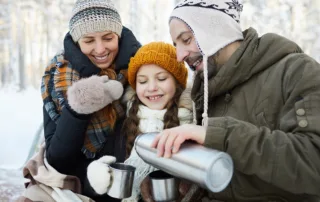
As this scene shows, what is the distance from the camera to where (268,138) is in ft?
4.02

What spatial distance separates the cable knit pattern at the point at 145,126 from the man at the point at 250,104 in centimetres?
21

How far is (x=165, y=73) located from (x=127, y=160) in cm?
54

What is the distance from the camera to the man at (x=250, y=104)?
1.22 metres

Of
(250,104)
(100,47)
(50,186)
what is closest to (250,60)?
(250,104)

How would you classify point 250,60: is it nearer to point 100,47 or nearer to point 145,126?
point 145,126

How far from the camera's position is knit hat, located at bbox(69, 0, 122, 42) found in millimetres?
2193

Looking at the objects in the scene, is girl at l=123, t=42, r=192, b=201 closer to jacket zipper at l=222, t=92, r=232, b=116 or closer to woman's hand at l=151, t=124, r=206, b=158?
jacket zipper at l=222, t=92, r=232, b=116

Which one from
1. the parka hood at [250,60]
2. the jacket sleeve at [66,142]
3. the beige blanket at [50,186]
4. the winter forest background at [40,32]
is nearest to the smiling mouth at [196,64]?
the parka hood at [250,60]

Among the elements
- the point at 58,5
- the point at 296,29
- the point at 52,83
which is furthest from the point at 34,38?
the point at 52,83

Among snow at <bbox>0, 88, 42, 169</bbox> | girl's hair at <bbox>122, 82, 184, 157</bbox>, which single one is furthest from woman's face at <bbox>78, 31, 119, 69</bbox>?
snow at <bbox>0, 88, 42, 169</bbox>

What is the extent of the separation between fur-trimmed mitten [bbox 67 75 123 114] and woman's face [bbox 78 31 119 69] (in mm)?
201

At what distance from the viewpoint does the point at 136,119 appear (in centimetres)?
208

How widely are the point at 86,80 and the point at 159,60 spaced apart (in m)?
0.43

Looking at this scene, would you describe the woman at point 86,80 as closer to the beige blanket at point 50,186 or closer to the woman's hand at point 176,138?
the beige blanket at point 50,186
